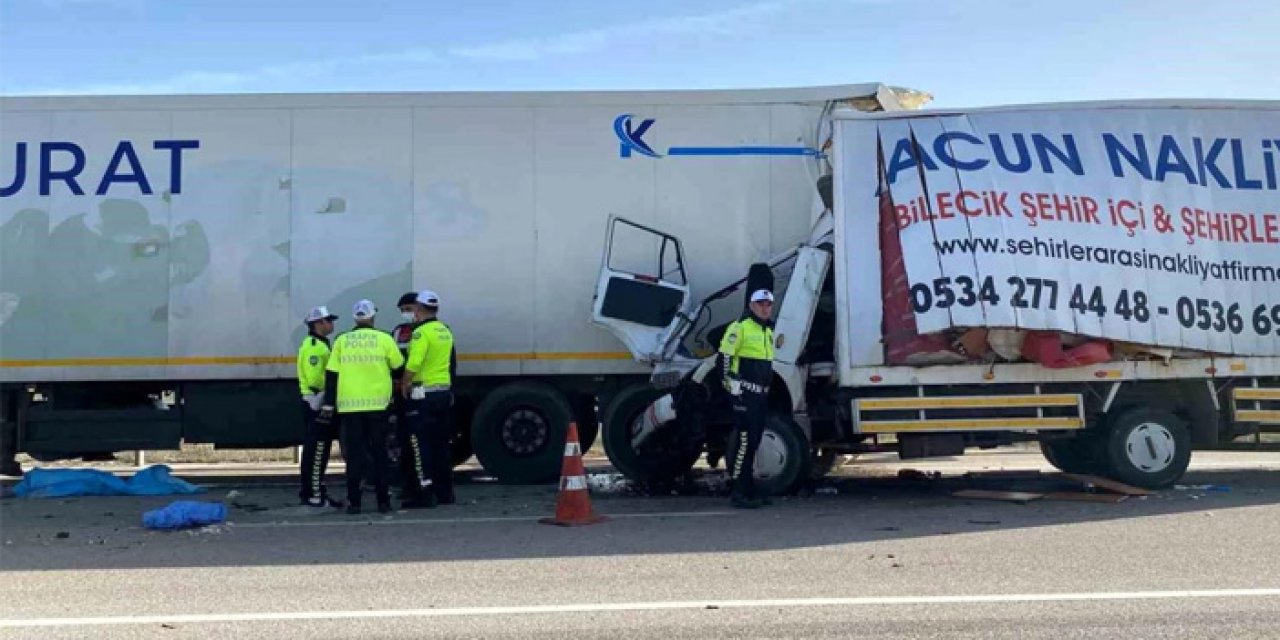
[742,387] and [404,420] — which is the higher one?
[742,387]

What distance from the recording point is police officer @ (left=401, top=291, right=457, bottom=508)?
959 cm

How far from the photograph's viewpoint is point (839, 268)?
963cm

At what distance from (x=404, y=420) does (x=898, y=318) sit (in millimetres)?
4009

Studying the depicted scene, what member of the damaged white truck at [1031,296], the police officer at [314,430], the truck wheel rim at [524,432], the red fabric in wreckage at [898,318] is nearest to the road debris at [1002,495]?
the damaged white truck at [1031,296]

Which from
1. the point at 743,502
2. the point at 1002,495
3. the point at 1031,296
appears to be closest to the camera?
the point at 743,502

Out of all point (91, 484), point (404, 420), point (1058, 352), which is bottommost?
point (91, 484)

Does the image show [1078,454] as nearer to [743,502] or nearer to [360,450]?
[743,502]

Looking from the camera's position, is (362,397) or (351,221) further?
(351,221)

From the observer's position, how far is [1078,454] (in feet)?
35.1

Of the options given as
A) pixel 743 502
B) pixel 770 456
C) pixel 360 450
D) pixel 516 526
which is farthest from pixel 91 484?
pixel 770 456

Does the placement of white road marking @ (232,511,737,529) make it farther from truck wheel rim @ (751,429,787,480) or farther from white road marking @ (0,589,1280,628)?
Answer: white road marking @ (0,589,1280,628)

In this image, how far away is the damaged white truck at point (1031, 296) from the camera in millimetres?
9555

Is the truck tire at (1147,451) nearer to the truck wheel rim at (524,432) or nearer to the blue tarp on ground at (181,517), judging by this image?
the truck wheel rim at (524,432)

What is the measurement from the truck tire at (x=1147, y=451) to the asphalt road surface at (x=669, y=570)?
0.25 meters
